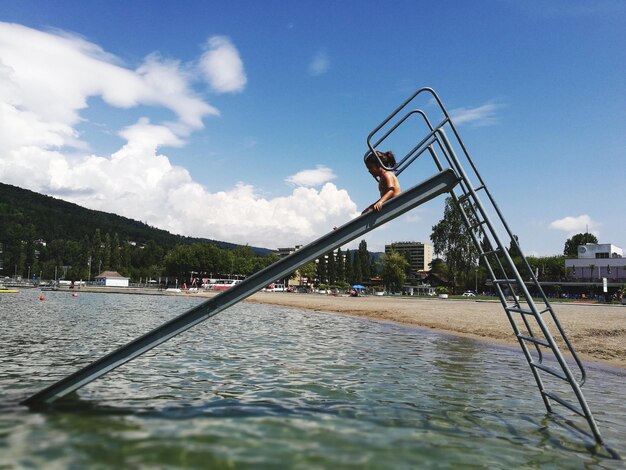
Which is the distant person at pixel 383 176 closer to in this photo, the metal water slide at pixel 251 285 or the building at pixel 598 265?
the metal water slide at pixel 251 285

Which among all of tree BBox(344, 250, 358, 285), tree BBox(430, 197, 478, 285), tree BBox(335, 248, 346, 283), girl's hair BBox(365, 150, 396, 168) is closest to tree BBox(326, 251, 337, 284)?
tree BBox(335, 248, 346, 283)

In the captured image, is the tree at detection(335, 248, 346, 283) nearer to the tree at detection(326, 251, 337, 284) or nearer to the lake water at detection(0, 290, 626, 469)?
the tree at detection(326, 251, 337, 284)

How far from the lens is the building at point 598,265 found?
111375mm

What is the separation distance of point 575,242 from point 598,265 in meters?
61.6

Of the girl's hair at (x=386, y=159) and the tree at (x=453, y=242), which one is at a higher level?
the tree at (x=453, y=242)

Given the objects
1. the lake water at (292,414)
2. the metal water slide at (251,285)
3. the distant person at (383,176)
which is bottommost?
the lake water at (292,414)

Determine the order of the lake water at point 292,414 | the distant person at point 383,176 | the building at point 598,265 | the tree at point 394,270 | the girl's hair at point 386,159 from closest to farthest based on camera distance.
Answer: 1. the lake water at point 292,414
2. the distant person at point 383,176
3. the girl's hair at point 386,159
4. the building at point 598,265
5. the tree at point 394,270

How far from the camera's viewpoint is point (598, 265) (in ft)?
373

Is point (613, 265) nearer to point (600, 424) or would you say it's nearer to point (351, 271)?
point (351, 271)

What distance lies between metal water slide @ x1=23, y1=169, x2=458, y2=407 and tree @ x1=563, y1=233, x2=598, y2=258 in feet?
581

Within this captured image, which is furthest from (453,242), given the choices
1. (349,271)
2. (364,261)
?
(364,261)

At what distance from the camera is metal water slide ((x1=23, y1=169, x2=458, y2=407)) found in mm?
7945

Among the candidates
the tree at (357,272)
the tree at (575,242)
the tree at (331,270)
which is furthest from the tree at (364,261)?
the tree at (575,242)

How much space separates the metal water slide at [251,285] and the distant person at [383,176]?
0.52ft
